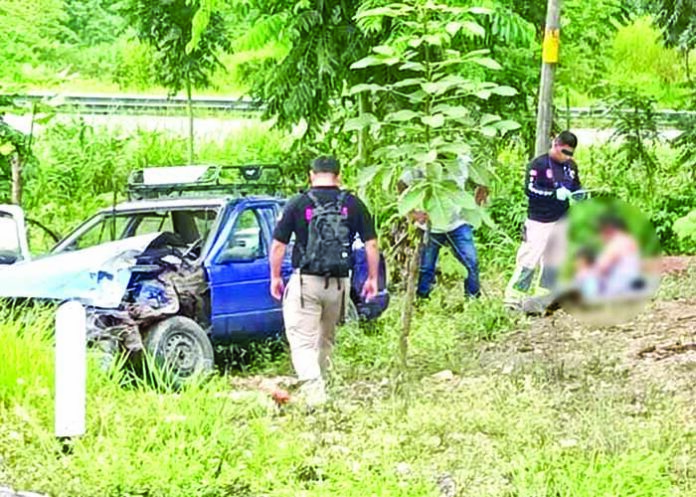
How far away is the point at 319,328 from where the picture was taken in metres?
7.99

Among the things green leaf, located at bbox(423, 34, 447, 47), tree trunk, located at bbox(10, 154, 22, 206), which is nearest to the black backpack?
green leaf, located at bbox(423, 34, 447, 47)

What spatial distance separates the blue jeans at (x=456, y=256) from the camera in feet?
35.8

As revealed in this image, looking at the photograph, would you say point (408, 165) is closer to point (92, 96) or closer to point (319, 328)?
point (319, 328)

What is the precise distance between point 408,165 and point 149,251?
276cm

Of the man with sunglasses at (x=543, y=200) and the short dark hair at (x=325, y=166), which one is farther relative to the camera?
the man with sunglasses at (x=543, y=200)

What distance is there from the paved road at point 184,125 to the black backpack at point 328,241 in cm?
1044

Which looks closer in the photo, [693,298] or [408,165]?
[408,165]

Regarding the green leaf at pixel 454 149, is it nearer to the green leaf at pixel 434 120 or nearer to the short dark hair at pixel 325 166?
the green leaf at pixel 434 120

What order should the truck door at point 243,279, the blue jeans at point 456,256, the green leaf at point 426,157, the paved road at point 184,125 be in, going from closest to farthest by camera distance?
the green leaf at point 426,157
the truck door at point 243,279
the blue jeans at point 456,256
the paved road at point 184,125

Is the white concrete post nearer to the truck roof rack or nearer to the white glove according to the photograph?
the white glove

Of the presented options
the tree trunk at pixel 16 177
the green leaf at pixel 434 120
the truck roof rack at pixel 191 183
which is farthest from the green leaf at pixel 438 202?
the tree trunk at pixel 16 177

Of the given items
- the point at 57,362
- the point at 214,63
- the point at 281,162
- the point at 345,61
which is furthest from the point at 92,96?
the point at 57,362

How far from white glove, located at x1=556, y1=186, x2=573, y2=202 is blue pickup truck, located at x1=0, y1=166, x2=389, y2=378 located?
5.03 feet

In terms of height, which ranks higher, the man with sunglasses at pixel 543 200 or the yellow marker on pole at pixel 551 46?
the yellow marker on pole at pixel 551 46
